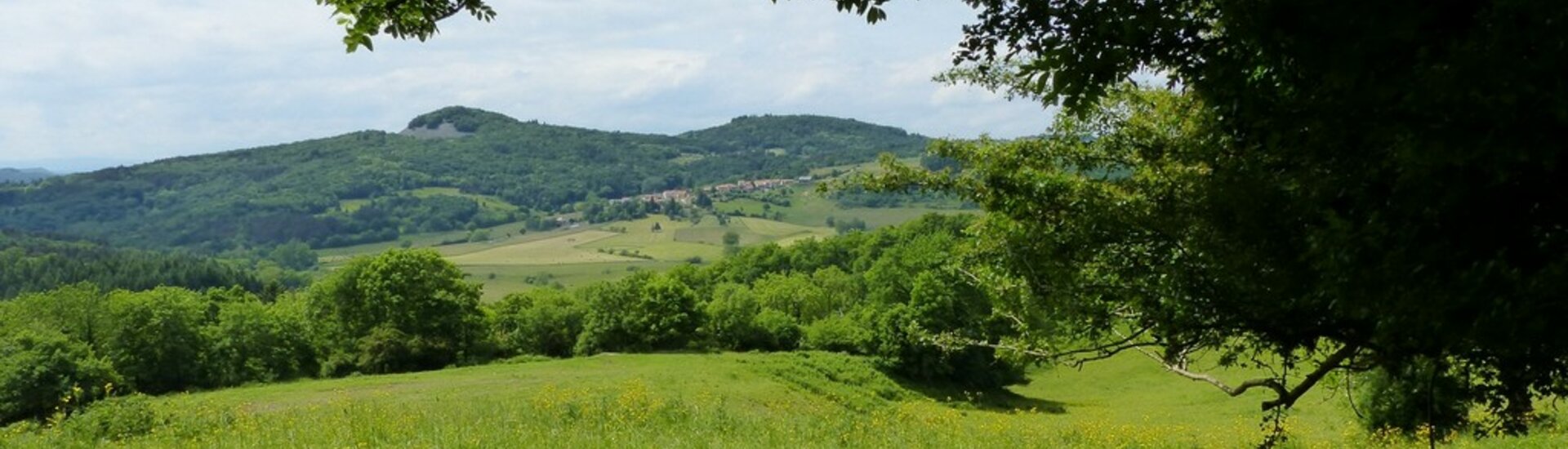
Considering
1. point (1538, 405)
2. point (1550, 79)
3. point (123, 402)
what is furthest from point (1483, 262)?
point (1538, 405)

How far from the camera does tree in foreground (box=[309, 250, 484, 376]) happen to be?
48.0 m

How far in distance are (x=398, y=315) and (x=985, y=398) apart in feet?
101

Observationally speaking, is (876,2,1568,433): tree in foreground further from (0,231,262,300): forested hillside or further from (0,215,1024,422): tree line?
(0,231,262,300): forested hillside

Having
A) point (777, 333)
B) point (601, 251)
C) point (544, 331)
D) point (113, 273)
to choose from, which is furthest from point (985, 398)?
point (601, 251)

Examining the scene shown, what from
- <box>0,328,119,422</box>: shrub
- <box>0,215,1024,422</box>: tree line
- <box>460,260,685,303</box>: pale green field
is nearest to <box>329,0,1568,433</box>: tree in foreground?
<box>0,215,1024,422</box>: tree line

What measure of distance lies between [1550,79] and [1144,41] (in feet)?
4.55

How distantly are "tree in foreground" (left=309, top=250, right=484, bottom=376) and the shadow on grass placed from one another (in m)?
23.5

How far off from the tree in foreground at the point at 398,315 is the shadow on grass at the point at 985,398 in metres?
23.5

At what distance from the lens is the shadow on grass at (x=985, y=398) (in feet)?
141

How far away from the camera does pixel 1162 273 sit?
633 cm

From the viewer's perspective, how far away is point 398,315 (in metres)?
50.9

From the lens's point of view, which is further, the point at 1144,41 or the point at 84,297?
the point at 84,297

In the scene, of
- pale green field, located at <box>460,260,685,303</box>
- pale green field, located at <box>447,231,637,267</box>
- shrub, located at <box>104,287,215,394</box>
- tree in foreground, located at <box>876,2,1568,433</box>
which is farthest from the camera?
pale green field, located at <box>447,231,637,267</box>

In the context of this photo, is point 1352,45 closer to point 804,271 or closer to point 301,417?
point 301,417
